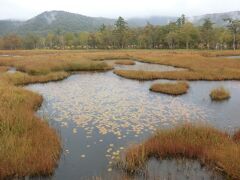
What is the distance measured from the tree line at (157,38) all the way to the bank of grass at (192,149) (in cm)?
9926

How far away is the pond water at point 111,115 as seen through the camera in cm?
1276

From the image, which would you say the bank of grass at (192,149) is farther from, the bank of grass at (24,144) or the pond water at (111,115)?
the bank of grass at (24,144)

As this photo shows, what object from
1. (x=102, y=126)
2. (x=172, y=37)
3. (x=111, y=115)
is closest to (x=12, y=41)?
(x=172, y=37)

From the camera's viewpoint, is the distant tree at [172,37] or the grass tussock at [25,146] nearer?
the grass tussock at [25,146]

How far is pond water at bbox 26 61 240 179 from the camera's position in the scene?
1276cm

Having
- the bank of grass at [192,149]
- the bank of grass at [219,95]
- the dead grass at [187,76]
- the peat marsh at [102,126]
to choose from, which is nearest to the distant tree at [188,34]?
the dead grass at [187,76]

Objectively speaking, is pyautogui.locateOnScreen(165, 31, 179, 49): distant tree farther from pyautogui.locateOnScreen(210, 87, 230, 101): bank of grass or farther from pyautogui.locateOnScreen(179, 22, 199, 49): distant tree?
pyautogui.locateOnScreen(210, 87, 230, 101): bank of grass

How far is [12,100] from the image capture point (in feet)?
69.3

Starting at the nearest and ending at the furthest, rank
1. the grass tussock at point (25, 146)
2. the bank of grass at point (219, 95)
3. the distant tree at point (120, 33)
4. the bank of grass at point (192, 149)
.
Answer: the grass tussock at point (25, 146), the bank of grass at point (192, 149), the bank of grass at point (219, 95), the distant tree at point (120, 33)

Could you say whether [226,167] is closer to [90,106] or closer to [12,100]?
[90,106]

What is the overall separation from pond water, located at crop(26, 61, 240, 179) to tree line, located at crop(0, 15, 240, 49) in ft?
269

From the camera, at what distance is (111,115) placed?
66.8ft

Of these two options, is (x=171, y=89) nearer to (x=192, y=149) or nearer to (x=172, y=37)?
(x=192, y=149)

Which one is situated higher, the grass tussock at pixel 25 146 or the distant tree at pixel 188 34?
the distant tree at pixel 188 34
